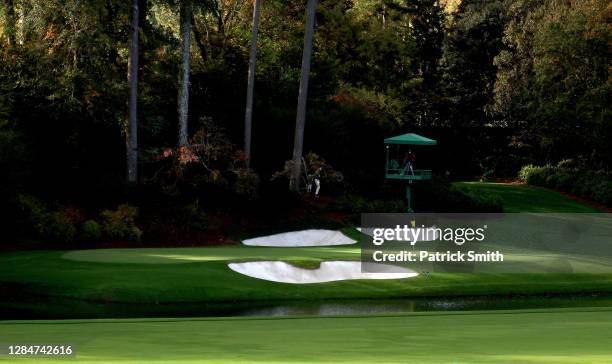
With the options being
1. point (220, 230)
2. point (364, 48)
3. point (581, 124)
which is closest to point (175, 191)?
point (220, 230)

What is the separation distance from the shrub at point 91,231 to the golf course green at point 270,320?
242cm

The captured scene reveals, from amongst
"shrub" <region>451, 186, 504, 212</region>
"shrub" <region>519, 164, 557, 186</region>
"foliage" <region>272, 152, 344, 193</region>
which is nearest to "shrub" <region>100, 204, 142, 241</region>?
"foliage" <region>272, 152, 344, 193</region>

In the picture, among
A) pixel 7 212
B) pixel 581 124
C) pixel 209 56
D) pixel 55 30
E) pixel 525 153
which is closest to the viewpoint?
pixel 7 212

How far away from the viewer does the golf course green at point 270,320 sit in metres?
10.6

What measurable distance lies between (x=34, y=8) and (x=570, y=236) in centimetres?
2158

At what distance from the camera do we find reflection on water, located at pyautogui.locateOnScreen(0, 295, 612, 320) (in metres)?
19.5

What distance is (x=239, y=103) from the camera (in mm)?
37656

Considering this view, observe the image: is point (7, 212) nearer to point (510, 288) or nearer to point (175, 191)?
point (175, 191)

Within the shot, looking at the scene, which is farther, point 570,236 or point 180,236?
point 570,236

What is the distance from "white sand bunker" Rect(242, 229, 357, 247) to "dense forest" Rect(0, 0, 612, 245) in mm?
2231

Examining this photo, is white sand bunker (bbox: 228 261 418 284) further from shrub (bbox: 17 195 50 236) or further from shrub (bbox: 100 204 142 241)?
shrub (bbox: 17 195 50 236)

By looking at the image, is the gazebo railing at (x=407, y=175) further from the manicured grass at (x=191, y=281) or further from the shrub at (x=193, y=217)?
the manicured grass at (x=191, y=281)

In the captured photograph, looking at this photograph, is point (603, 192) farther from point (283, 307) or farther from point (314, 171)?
point (283, 307)

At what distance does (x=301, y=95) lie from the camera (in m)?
36.2
